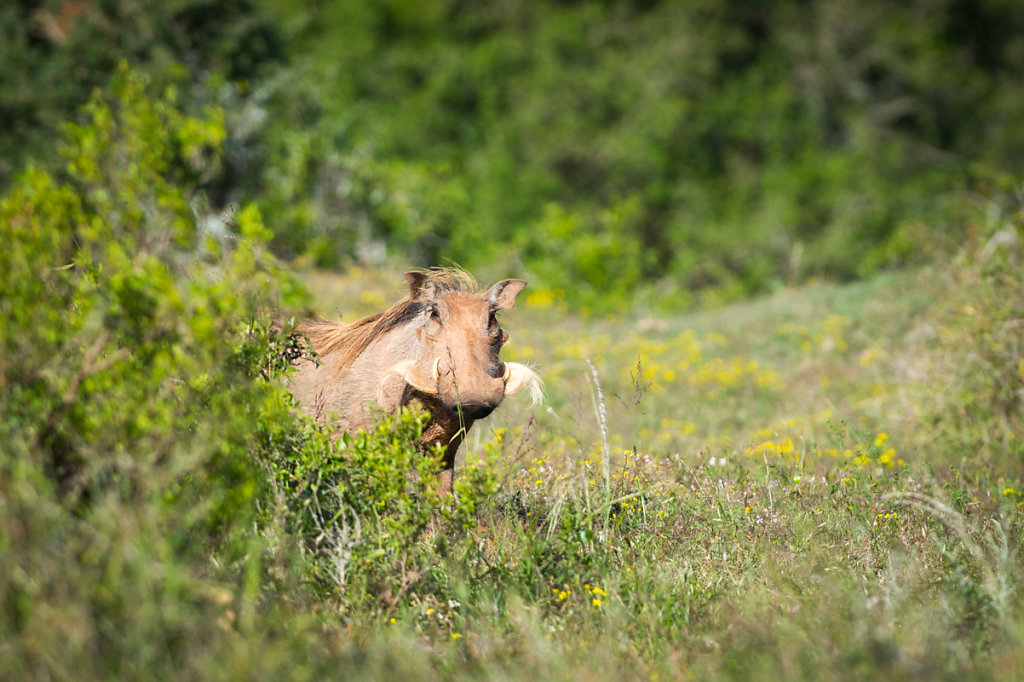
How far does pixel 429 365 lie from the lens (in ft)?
11.9

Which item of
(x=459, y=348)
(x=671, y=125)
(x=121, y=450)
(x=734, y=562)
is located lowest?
(x=734, y=562)

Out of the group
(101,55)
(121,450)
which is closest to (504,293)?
(121,450)

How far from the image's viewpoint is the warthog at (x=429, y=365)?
342 centimetres

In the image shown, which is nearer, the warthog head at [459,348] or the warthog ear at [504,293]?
the warthog head at [459,348]

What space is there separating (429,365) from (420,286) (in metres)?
0.39

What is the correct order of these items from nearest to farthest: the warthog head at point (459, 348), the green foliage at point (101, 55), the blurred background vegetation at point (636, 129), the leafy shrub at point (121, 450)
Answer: the leafy shrub at point (121, 450)
the warthog head at point (459, 348)
the green foliage at point (101, 55)
the blurred background vegetation at point (636, 129)

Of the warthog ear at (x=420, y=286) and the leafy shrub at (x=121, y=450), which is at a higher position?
the warthog ear at (x=420, y=286)

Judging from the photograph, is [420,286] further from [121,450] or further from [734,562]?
[734,562]

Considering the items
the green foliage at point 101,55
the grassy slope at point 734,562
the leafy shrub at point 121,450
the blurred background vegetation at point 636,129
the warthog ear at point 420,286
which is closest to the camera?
the leafy shrub at point 121,450

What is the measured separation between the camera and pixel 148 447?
8.16 feet

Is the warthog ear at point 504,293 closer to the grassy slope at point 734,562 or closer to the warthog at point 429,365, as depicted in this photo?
the warthog at point 429,365

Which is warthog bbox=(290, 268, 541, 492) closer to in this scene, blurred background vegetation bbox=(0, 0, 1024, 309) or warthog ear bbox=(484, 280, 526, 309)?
warthog ear bbox=(484, 280, 526, 309)

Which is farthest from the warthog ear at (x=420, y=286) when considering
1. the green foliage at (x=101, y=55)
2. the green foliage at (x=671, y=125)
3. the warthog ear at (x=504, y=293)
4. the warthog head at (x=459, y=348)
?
the green foliage at (x=671, y=125)

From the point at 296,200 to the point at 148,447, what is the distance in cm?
1027
